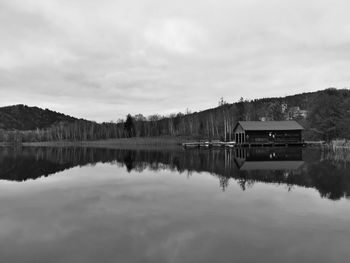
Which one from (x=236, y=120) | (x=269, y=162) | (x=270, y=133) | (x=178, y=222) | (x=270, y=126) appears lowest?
(x=269, y=162)

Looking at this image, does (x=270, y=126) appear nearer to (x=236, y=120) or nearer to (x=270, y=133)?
(x=270, y=133)

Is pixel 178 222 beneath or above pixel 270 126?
beneath

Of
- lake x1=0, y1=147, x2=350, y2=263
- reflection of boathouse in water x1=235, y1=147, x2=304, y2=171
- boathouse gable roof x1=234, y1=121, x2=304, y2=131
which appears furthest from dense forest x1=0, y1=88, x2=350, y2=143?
lake x1=0, y1=147, x2=350, y2=263

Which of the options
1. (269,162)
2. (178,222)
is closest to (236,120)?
(269,162)

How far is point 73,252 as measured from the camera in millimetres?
7625

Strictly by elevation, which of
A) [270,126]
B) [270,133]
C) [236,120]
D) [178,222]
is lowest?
[178,222]

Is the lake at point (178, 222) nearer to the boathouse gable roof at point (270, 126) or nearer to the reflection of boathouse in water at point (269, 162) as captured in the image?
the reflection of boathouse in water at point (269, 162)

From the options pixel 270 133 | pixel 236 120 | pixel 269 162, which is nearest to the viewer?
pixel 269 162

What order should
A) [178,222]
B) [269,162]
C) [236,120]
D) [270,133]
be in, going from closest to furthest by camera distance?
[178,222]
[269,162]
[270,133]
[236,120]

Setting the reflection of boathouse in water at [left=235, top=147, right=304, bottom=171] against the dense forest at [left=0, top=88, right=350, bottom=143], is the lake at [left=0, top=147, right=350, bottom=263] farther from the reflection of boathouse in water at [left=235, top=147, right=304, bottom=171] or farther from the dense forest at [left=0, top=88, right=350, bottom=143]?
the dense forest at [left=0, top=88, right=350, bottom=143]

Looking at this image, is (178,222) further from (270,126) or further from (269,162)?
(270,126)

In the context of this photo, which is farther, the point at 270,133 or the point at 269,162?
the point at 270,133

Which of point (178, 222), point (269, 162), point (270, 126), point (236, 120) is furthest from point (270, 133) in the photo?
point (178, 222)

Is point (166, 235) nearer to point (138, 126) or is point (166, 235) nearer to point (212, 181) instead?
point (212, 181)
